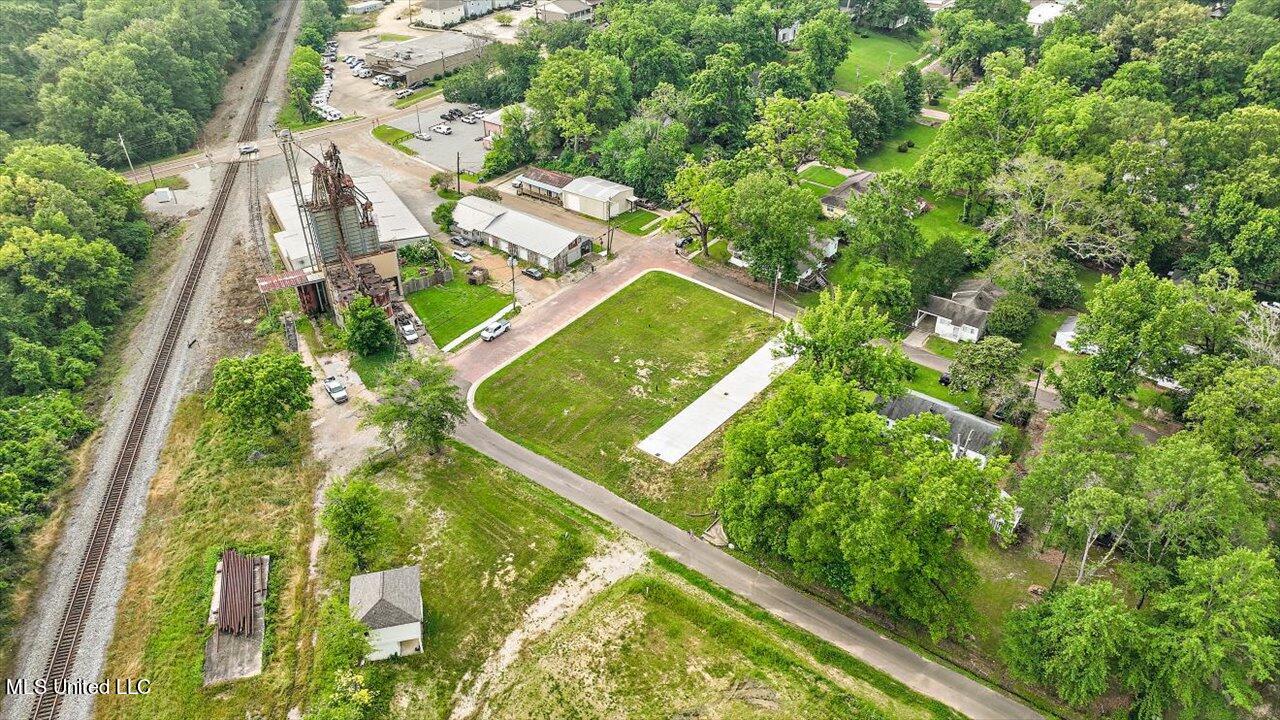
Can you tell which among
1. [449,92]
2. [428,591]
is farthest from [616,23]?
[428,591]

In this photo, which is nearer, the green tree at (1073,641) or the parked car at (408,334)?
the green tree at (1073,641)

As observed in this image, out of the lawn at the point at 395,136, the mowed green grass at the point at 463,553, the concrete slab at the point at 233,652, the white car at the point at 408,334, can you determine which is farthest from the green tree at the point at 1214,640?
the lawn at the point at 395,136

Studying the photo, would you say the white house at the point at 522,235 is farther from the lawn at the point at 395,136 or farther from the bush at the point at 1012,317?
the bush at the point at 1012,317

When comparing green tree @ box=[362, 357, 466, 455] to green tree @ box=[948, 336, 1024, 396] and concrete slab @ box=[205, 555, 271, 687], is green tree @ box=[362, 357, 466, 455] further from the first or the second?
green tree @ box=[948, 336, 1024, 396]

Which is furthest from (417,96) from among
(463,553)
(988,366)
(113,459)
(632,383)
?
(988,366)

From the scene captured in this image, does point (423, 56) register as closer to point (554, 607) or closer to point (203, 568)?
point (203, 568)

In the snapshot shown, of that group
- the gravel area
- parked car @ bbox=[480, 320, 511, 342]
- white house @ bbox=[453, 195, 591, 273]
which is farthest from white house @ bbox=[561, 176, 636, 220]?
the gravel area

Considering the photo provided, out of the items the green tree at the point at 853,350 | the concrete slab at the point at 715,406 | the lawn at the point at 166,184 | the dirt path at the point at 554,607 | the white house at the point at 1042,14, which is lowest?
the dirt path at the point at 554,607
